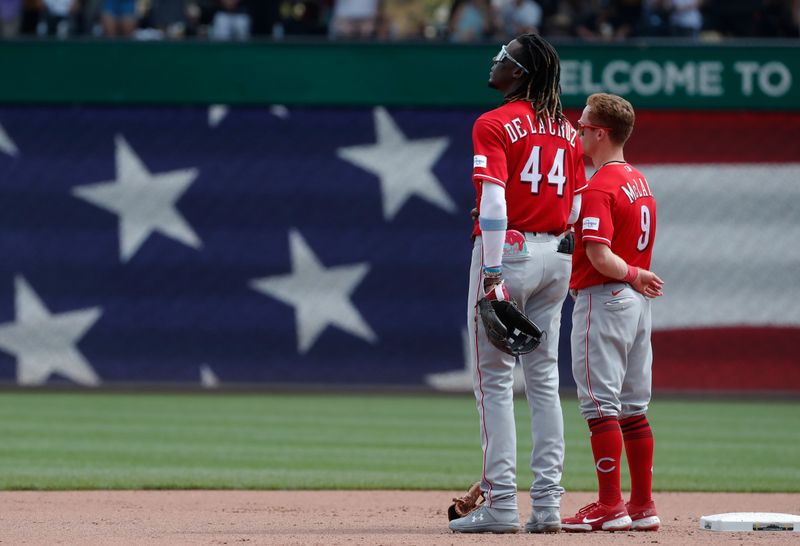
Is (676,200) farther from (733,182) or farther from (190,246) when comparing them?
(190,246)

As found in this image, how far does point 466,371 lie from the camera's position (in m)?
15.1

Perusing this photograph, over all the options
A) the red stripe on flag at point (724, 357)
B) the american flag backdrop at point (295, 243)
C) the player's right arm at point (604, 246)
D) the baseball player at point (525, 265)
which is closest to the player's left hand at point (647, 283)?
the player's right arm at point (604, 246)

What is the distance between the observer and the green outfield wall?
49.7 feet

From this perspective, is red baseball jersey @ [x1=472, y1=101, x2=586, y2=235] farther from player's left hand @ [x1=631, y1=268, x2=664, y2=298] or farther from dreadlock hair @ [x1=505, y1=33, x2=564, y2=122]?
player's left hand @ [x1=631, y1=268, x2=664, y2=298]

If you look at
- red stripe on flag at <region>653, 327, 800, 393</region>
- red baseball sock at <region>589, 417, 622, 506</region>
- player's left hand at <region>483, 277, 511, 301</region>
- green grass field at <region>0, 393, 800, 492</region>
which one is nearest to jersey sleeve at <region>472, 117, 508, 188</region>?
player's left hand at <region>483, 277, 511, 301</region>

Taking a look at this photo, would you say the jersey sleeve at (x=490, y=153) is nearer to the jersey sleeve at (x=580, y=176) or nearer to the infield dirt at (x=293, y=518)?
the jersey sleeve at (x=580, y=176)

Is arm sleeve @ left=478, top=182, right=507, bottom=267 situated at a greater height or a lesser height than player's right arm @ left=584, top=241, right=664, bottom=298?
greater

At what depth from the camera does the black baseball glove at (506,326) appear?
229 inches

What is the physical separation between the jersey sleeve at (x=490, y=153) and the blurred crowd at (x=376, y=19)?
1006 centimetres

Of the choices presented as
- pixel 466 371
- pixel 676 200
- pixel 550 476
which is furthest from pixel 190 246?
pixel 550 476

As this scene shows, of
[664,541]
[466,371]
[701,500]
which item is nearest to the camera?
[664,541]

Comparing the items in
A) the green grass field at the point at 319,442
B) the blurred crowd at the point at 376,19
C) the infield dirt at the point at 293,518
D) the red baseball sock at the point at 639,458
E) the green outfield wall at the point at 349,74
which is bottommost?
the green grass field at the point at 319,442

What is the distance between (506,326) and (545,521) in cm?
94

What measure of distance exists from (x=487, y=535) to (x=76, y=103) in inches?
420
